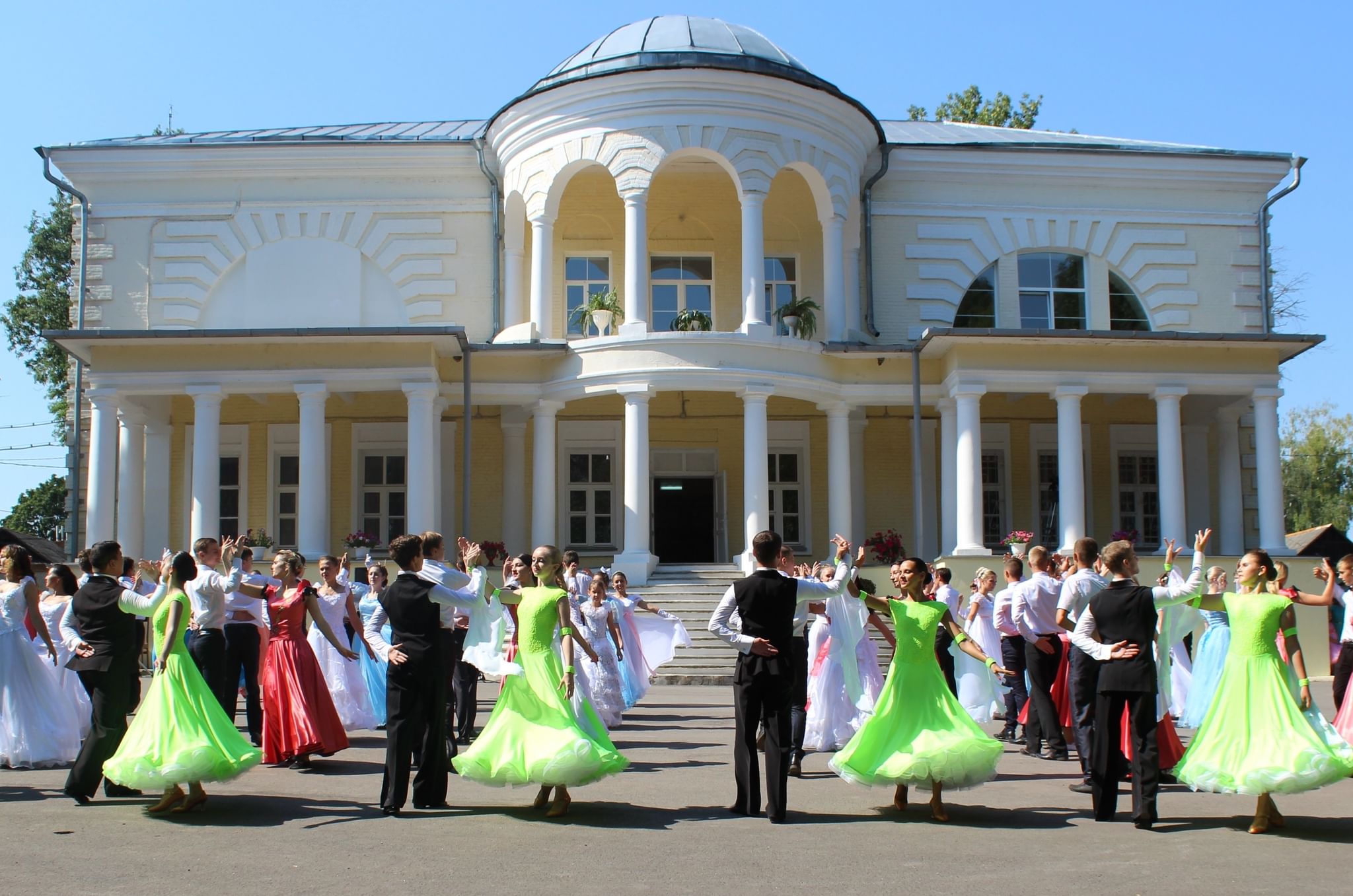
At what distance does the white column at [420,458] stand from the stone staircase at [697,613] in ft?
12.8

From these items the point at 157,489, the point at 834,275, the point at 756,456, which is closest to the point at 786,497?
the point at 756,456

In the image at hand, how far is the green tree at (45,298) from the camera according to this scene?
4547 centimetres

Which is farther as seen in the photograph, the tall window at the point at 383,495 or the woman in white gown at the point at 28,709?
the tall window at the point at 383,495

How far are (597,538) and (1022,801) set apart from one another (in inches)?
715

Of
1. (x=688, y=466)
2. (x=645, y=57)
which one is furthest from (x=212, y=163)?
(x=688, y=466)

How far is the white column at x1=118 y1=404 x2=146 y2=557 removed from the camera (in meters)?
24.3

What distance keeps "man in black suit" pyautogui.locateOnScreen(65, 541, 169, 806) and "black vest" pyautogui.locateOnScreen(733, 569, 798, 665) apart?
12.5ft

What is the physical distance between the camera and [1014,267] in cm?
2741

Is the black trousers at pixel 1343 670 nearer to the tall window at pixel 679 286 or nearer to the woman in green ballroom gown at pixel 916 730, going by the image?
the woman in green ballroom gown at pixel 916 730

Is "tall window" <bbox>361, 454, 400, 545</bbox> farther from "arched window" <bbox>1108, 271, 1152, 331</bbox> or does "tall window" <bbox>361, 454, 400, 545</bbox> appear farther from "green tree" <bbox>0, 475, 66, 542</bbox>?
"green tree" <bbox>0, 475, 66, 542</bbox>

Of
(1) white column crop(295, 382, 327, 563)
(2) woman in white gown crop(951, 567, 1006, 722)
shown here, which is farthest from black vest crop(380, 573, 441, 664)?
(1) white column crop(295, 382, 327, 563)

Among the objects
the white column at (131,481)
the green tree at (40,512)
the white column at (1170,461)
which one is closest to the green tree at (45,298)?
the green tree at (40,512)

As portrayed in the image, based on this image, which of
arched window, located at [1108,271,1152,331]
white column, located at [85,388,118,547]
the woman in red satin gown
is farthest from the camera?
arched window, located at [1108,271,1152,331]

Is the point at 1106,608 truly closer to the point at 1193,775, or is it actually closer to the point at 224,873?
the point at 1193,775
